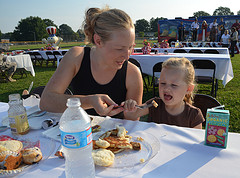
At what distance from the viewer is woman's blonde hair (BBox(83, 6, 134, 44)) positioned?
1425mm

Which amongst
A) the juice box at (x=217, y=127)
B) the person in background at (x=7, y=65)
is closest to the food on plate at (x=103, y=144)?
the juice box at (x=217, y=127)

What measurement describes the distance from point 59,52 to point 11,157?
1045 cm

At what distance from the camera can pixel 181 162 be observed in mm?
879

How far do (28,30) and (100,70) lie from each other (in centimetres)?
7880

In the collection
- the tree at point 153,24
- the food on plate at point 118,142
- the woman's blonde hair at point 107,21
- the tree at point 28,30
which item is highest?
the tree at point 153,24

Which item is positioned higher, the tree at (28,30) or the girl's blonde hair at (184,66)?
the tree at (28,30)

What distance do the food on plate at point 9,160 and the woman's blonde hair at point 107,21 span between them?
1.02m

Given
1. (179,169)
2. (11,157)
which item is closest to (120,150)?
(179,169)

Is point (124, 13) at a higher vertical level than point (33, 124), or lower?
higher

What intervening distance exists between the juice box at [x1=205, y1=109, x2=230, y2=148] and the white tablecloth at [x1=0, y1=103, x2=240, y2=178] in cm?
3

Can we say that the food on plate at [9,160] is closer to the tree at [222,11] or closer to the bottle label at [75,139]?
the bottle label at [75,139]

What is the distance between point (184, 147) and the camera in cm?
101

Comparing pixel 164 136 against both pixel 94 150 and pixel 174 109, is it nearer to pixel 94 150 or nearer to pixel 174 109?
pixel 94 150

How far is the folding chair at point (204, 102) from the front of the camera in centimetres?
164
